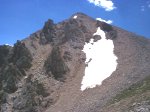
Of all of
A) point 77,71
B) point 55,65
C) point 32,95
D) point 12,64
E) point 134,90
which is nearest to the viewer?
point 134,90

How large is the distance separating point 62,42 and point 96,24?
1284 cm

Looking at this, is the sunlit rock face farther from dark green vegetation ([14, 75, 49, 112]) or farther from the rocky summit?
dark green vegetation ([14, 75, 49, 112])

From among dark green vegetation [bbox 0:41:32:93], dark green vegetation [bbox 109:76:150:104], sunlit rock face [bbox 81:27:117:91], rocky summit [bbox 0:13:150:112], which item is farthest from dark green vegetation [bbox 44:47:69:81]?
dark green vegetation [bbox 109:76:150:104]

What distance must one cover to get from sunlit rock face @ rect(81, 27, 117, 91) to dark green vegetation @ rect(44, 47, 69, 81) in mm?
4334

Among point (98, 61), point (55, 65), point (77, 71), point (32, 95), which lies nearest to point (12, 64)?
point (55, 65)

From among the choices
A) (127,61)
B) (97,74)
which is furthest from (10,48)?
(127,61)

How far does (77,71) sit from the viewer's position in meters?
63.3

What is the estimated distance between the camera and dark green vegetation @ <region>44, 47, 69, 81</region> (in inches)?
2393

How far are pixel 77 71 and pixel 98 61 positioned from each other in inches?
216

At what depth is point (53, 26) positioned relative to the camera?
77625mm

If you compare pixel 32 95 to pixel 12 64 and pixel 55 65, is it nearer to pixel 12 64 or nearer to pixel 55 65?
pixel 55 65

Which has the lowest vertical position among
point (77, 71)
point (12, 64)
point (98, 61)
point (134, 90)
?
point (134, 90)

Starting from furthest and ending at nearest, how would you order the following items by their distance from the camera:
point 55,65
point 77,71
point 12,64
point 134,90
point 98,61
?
point 98,61 < point 77,71 < point 55,65 < point 12,64 < point 134,90

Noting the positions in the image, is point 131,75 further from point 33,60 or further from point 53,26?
point 53,26
